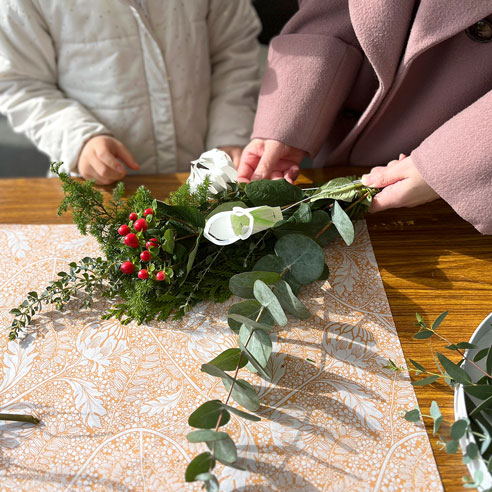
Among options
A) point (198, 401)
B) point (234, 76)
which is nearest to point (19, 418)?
point (198, 401)

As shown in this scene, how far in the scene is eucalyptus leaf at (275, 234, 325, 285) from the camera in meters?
0.50

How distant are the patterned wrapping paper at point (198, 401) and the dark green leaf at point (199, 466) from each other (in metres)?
0.03

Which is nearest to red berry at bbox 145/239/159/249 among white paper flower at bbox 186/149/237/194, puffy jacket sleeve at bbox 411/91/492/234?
white paper flower at bbox 186/149/237/194

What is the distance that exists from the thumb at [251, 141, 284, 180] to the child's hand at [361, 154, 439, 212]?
5.8 inches

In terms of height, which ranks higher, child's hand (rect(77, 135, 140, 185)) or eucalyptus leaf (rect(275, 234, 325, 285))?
eucalyptus leaf (rect(275, 234, 325, 285))

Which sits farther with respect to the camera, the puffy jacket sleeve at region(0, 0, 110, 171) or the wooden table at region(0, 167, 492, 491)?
Answer: the puffy jacket sleeve at region(0, 0, 110, 171)

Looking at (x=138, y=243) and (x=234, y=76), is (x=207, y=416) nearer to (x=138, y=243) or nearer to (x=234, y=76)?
(x=138, y=243)

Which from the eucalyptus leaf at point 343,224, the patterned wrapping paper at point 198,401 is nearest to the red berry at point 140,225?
the patterned wrapping paper at point 198,401

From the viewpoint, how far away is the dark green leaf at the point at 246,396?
0.42 metres

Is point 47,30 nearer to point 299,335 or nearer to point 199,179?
point 199,179

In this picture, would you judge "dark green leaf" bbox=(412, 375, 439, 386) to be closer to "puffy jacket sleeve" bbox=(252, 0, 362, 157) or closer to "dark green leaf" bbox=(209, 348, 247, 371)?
"dark green leaf" bbox=(209, 348, 247, 371)

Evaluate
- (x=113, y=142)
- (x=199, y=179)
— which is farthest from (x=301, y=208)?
(x=113, y=142)

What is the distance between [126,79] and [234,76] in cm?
23

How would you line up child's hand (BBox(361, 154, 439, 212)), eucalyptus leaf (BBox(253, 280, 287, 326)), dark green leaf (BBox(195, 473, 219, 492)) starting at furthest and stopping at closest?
child's hand (BBox(361, 154, 439, 212)) < eucalyptus leaf (BBox(253, 280, 287, 326)) < dark green leaf (BBox(195, 473, 219, 492))
